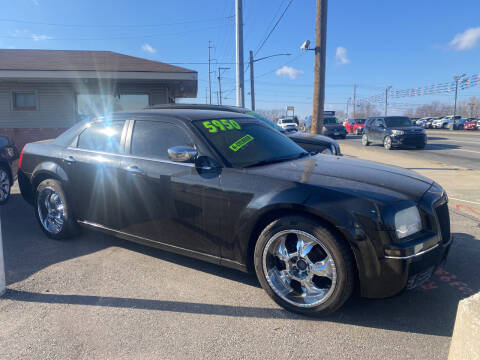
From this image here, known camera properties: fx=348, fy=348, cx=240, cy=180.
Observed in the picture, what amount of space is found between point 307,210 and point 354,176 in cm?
64

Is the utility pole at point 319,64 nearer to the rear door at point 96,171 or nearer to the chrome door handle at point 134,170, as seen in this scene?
the rear door at point 96,171

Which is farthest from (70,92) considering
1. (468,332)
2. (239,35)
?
(468,332)

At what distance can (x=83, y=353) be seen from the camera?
7.64 ft

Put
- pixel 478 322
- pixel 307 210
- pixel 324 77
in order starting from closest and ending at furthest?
pixel 478 322, pixel 307 210, pixel 324 77

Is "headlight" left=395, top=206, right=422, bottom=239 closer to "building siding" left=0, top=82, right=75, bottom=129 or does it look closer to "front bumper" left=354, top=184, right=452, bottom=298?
"front bumper" left=354, top=184, right=452, bottom=298

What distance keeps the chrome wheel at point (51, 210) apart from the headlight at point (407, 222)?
3.74m

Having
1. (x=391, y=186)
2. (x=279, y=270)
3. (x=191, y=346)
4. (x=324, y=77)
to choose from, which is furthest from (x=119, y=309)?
(x=324, y=77)

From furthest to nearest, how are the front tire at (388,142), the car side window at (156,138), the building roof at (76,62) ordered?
1. the front tire at (388,142)
2. the building roof at (76,62)
3. the car side window at (156,138)

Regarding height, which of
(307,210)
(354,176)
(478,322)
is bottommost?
(478,322)

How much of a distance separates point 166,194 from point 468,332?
2523mm

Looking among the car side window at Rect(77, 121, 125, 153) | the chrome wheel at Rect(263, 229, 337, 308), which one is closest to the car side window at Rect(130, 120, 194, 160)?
the car side window at Rect(77, 121, 125, 153)

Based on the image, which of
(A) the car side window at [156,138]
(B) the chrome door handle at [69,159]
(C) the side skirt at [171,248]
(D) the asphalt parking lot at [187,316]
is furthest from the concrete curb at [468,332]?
(B) the chrome door handle at [69,159]

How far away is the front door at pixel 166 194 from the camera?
10.2 ft

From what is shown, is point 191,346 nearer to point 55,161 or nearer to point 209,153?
point 209,153
